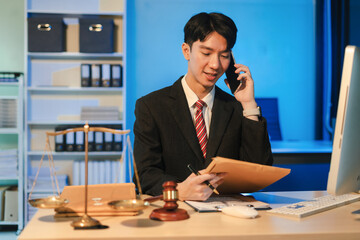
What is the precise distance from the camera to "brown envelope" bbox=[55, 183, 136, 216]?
1.19 metres

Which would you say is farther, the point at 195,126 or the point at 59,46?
the point at 59,46

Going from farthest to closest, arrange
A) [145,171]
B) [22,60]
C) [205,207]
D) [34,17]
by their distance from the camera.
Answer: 1. [22,60]
2. [34,17]
3. [145,171]
4. [205,207]

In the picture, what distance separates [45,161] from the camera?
4.07m

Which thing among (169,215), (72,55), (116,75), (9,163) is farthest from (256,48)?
(169,215)

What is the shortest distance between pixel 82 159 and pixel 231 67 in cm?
264

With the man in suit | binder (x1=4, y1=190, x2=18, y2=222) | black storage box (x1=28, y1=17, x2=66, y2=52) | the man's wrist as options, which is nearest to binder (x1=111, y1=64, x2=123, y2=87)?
black storage box (x1=28, y1=17, x2=66, y2=52)

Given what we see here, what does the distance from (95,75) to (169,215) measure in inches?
119

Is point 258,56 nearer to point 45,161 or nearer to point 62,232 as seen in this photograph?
point 45,161

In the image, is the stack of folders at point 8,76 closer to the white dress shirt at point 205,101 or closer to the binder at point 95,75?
the binder at point 95,75

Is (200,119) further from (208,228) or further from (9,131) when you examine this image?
(9,131)

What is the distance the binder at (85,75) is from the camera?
3.94m

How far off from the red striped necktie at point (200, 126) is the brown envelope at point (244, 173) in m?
0.38

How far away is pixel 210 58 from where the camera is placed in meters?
1.76

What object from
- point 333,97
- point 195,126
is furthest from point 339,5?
point 195,126
